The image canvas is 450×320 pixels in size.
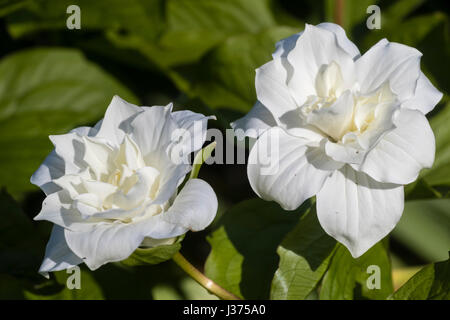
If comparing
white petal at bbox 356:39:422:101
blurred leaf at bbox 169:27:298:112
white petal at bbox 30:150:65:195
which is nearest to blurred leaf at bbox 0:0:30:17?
blurred leaf at bbox 169:27:298:112

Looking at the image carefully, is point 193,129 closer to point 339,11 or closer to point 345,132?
point 345,132

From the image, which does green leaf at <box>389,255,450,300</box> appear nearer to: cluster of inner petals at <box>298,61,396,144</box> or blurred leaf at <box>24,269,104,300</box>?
cluster of inner petals at <box>298,61,396,144</box>

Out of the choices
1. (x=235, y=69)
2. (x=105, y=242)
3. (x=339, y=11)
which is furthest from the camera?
(x=339, y=11)

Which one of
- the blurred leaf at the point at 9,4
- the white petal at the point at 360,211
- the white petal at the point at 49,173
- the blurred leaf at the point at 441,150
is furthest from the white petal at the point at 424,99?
the blurred leaf at the point at 9,4

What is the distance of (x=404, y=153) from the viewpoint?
2.13ft

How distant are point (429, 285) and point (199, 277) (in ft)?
1.01

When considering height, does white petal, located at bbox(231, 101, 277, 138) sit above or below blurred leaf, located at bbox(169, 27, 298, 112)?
above

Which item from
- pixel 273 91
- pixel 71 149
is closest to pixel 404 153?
pixel 273 91

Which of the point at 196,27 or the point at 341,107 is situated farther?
the point at 196,27

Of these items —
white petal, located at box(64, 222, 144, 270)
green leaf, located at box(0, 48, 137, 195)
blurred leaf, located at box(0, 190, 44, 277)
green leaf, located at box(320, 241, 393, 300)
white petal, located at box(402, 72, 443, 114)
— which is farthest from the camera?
green leaf, located at box(0, 48, 137, 195)

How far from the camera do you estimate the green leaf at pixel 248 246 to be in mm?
858

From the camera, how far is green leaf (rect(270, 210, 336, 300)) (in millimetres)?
753

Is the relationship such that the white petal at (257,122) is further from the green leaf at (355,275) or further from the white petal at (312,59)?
the green leaf at (355,275)

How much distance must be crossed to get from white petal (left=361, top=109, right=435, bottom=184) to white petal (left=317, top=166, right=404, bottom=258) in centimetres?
3
